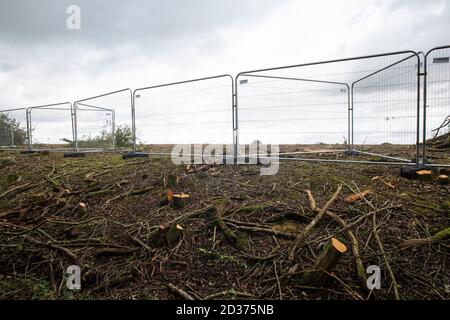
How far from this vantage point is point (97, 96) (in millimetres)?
9820

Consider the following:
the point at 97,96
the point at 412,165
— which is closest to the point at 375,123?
the point at 412,165

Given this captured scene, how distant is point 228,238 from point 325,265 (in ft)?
4.12

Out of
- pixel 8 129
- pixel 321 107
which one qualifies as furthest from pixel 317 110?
pixel 8 129

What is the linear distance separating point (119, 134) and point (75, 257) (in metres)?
10.1

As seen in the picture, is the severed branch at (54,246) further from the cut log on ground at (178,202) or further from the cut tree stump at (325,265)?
the cut tree stump at (325,265)

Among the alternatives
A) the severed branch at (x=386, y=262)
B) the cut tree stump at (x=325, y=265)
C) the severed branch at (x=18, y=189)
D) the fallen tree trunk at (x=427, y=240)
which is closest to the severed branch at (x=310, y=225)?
the cut tree stump at (x=325, y=265)

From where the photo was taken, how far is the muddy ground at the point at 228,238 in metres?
2.94

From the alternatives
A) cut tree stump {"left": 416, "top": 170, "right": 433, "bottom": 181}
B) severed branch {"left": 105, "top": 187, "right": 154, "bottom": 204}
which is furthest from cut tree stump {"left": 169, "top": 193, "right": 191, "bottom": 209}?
cut tree stump {"left": 416, "top": 170, "right": 433, "bottom": 181}

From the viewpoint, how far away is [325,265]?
2744mm

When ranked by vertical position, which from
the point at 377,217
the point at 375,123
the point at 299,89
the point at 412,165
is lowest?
the point at 377,217

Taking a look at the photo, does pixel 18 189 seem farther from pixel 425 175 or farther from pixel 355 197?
pixel 425 175
